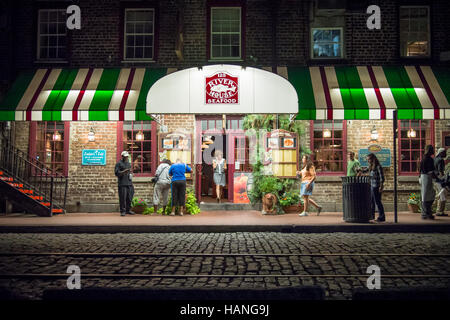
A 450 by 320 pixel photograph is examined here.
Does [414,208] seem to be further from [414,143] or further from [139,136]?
[139,136]

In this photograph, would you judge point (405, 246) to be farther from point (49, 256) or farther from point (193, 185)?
point (193, 185)

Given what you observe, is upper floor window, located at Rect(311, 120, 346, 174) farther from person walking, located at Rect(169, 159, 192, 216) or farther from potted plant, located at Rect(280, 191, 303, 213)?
person walking, located at Rect(169, 159, 192, 216)

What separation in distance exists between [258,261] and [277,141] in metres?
7.08

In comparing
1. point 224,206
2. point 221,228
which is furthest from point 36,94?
point 221,228

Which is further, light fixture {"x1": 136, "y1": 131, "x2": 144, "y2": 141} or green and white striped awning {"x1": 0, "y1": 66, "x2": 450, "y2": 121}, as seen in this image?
light fixture {"x1": 136, "y1": 131, "x2": 144, "y2": 141}

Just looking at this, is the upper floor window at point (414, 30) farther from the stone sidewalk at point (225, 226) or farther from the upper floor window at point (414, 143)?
the stone sidewalk at point (225, 226)

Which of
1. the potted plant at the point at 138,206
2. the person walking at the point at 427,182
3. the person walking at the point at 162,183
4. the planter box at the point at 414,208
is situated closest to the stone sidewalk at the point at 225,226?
the person walking at the point at 427,182

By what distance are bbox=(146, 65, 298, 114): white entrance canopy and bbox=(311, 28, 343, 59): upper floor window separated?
326cm

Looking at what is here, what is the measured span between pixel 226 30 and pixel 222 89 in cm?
368

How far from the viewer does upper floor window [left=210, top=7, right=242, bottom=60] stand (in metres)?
13.2

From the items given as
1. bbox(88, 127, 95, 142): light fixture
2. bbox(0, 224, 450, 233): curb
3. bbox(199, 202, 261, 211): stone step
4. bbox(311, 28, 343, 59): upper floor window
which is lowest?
bbox(0, 224, 450, 233): curb

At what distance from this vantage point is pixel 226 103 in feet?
34.6

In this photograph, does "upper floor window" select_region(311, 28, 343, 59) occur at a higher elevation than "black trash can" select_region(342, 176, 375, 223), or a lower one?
higher

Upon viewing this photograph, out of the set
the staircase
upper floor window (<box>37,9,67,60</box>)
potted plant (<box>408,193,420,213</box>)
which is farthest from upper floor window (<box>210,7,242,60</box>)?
potted plant (<box>408,193,420,213</box>)
